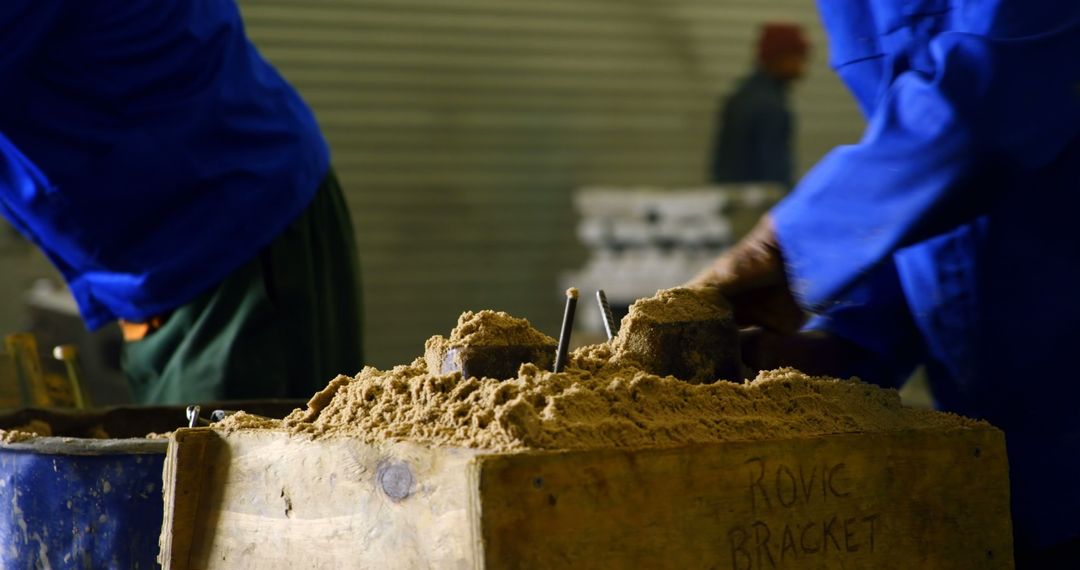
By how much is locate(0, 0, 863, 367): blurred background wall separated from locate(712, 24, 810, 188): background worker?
0.75 metres

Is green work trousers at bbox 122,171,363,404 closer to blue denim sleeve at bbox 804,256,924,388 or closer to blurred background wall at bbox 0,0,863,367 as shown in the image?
blue denim sleeve at bbox 804,256,924,388

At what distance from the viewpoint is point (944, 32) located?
1935mm

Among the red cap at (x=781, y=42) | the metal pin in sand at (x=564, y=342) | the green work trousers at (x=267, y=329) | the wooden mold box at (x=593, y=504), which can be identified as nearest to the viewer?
the wooden mold box at (x=593, y=504)

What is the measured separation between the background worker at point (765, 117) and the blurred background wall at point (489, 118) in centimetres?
75

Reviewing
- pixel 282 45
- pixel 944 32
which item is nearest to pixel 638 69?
pixel 282 45

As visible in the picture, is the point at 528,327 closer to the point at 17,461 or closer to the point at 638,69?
the point at 17,461

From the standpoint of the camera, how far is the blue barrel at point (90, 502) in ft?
6.59

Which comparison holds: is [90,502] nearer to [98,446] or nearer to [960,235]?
[98,446]

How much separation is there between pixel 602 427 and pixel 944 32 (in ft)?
2.78

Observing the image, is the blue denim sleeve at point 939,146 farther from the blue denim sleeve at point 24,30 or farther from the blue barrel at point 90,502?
the blue denim sleeve at point 24,30

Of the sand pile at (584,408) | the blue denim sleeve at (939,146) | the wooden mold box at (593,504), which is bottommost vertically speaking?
the wooden mold box at (593,504)

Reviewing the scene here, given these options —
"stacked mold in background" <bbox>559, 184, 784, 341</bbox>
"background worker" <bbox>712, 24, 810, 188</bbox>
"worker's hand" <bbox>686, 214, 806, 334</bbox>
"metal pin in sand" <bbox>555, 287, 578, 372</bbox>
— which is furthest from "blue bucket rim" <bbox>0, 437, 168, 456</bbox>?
"background worker" <bbox>712, 24, 810, 188</bbox>

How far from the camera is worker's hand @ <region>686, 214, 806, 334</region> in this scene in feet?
6.57

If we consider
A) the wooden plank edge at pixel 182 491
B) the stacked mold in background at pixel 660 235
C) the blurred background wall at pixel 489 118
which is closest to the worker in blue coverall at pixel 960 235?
the wooden plank edge at pixel 182 491
